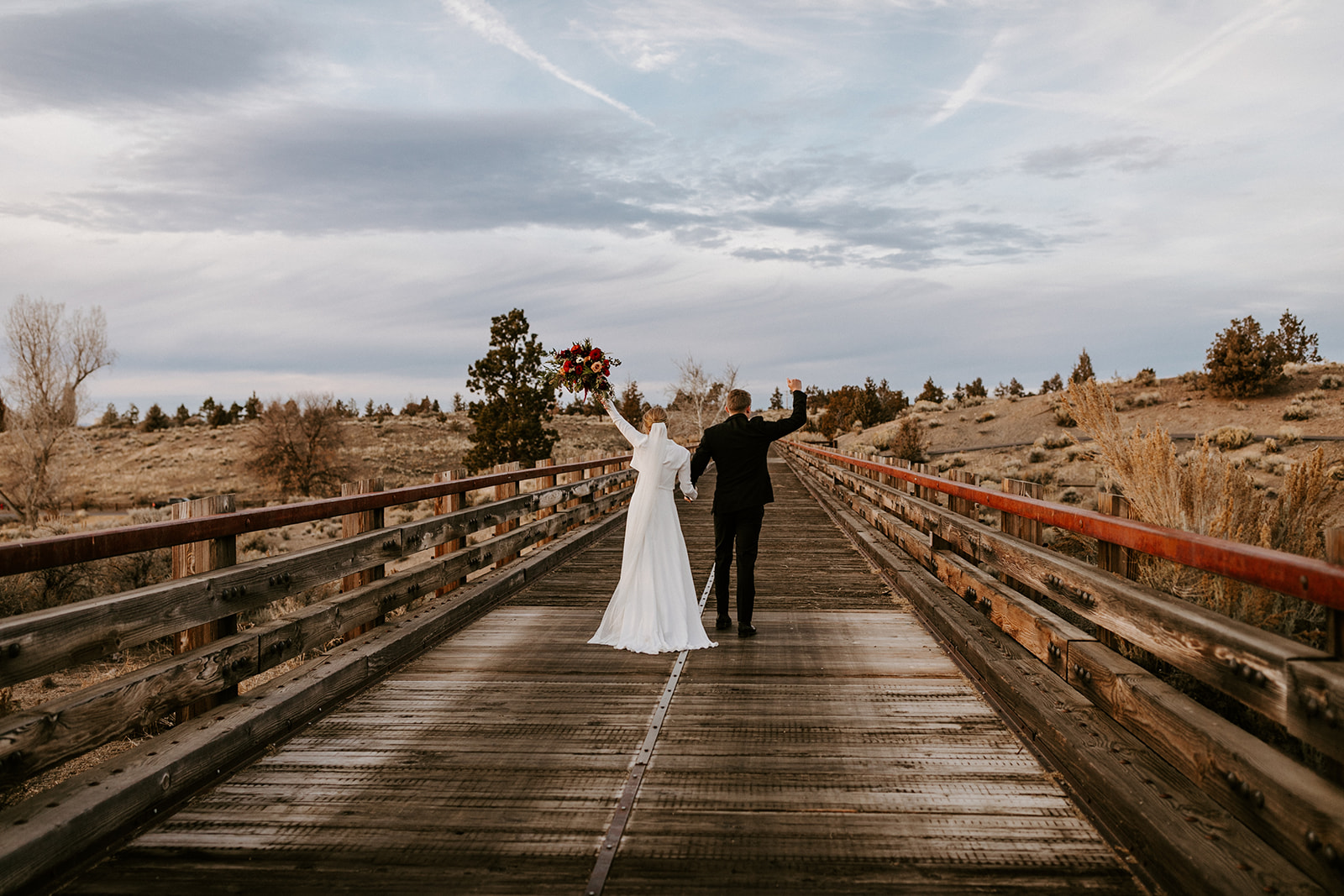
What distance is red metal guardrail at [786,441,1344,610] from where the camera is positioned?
2865mm

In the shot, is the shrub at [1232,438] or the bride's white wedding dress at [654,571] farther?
the shrub at [1232,438]

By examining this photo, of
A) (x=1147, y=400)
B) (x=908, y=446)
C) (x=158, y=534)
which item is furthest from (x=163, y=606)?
(x=1147, y=400)

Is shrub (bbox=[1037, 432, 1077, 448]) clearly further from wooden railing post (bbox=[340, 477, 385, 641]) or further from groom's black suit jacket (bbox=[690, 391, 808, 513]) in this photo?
wooden railing post (bbox=[340, 477, 385, 641])

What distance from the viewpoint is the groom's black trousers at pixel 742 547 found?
24.1 ft

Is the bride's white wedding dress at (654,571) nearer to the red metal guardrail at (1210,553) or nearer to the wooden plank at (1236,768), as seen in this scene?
the red metal guardrail at (1210,553)

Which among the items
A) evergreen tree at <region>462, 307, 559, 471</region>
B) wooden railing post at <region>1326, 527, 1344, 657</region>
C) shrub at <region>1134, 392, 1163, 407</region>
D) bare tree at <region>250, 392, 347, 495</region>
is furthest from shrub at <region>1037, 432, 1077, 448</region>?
wooden railing post at <region>1326, 527, 1344, 657</region>

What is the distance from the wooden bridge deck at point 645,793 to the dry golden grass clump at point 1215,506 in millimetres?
2499

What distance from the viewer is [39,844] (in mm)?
3178

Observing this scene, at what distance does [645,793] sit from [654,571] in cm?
319

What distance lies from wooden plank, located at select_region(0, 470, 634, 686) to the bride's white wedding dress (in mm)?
1914

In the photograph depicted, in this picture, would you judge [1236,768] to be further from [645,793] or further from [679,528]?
[679,528]

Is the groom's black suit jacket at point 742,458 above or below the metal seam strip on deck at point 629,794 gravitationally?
above

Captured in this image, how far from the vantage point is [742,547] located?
7367 mm

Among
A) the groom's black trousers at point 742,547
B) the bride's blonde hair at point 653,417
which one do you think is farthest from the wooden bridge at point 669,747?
the bride's blonde hair at point 653,417
